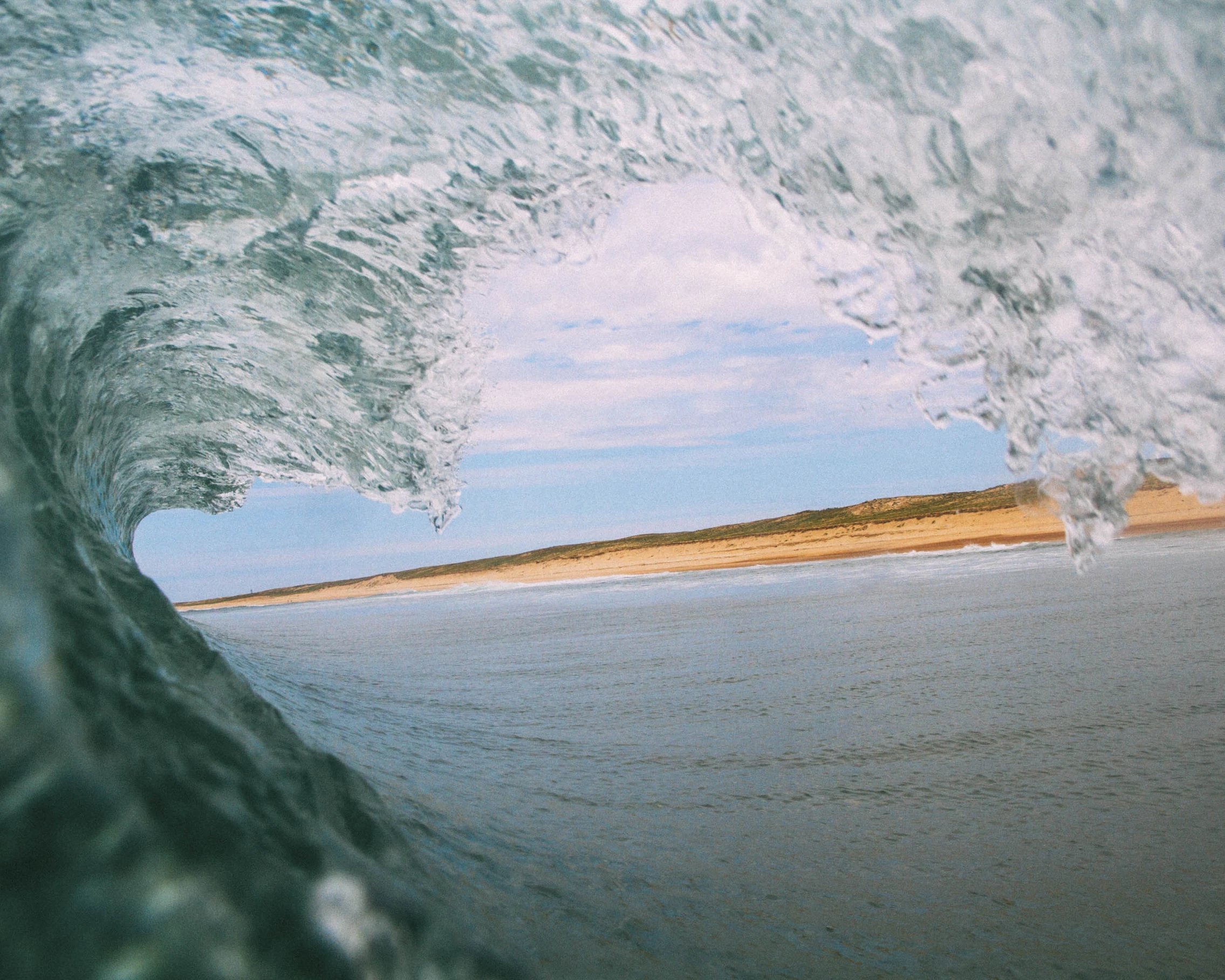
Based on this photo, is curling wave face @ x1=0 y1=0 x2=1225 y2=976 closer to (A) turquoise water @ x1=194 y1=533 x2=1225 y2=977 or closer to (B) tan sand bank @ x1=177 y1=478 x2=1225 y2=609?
(A) turquoise water @ x1=194 y1=533 x2=1225 y2=977

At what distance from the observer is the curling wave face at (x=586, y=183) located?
1.72m

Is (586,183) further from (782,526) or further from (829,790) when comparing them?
(782,526)

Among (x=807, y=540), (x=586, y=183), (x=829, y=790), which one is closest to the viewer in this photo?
(x=829, y=790)

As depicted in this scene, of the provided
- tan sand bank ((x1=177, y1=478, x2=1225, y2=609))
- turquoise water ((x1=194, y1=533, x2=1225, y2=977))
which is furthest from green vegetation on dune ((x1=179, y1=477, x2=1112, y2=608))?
turquoise water ((x1=194, y1=533, x2=1225, y2=977))

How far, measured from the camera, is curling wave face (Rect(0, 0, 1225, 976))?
172 centimetres

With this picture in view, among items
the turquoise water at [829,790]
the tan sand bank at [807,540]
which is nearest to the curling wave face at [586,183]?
the turquoise water at [829,790]

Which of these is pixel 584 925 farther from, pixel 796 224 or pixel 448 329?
pixel 448 329

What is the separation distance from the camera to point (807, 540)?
26938mm

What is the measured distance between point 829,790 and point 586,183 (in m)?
2.20

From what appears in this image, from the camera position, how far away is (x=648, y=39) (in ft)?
7.14

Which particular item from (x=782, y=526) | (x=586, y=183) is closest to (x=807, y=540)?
(x=782, y=526)

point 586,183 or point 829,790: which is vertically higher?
point 586,183

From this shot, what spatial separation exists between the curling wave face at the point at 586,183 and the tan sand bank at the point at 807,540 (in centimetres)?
1163

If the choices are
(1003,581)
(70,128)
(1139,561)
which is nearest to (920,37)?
(70,128)
